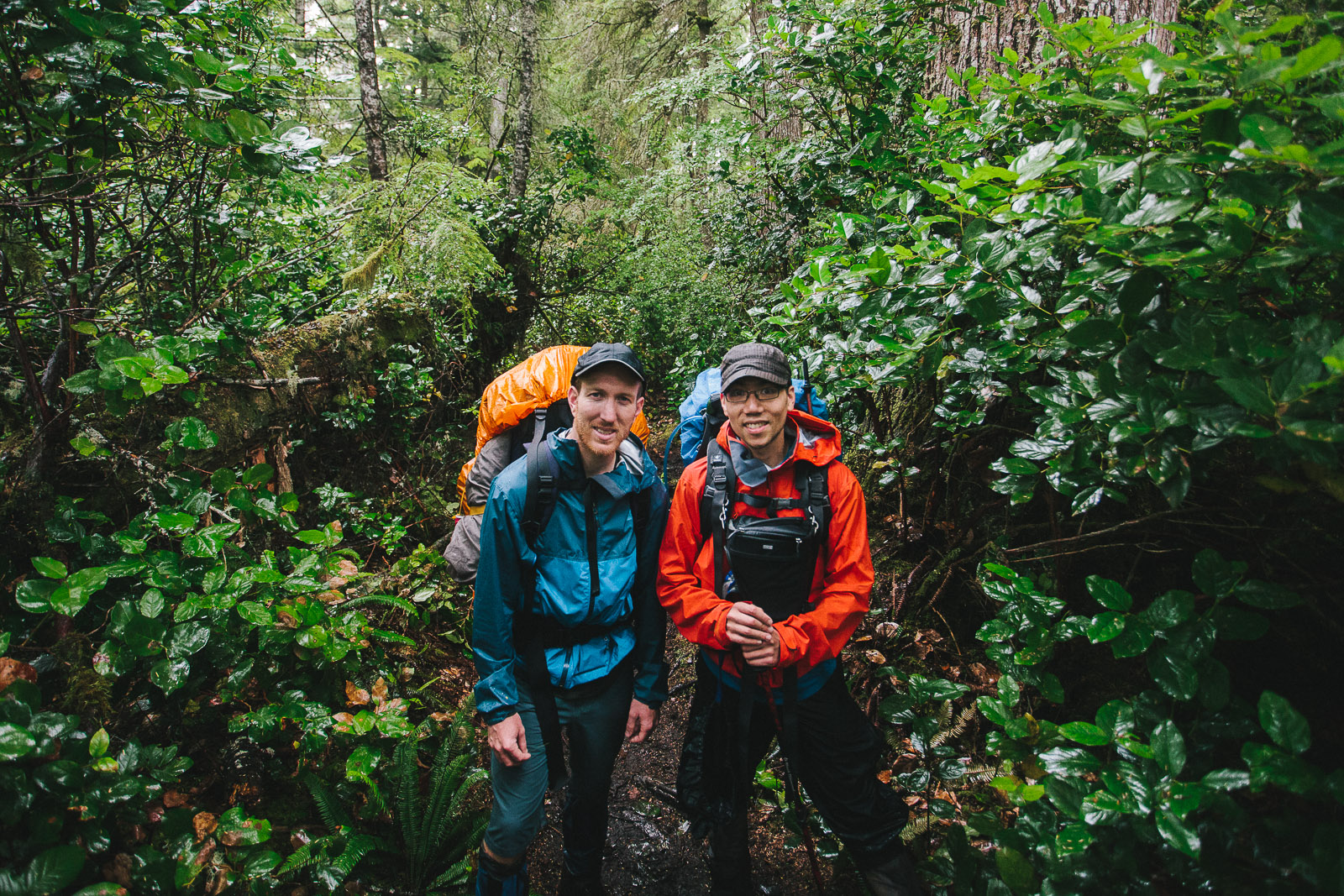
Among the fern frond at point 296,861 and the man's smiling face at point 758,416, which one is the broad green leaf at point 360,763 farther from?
the man's smiling face at point 758,416

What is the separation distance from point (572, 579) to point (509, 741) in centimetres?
72

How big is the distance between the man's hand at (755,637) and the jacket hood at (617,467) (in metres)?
0.76

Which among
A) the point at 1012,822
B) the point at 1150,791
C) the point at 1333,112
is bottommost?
the point at 1012,822

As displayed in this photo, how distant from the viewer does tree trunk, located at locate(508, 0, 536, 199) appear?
8938mm

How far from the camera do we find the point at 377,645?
12.4 feet

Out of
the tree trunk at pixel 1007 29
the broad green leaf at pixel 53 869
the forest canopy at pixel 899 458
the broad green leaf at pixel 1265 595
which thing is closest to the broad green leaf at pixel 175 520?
the forest canopy at pixel 899 458

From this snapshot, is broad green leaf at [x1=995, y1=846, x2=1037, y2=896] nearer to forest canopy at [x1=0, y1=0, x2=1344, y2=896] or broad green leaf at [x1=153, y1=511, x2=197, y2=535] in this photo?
forest canopy at [x1=0, y1=0, x2=1344, y2=896]

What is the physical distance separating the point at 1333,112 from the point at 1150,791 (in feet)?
5.00

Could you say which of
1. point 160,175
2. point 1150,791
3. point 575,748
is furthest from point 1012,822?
point 160,175

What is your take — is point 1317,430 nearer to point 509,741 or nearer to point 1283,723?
point 1283,723

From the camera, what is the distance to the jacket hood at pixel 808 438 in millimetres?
2543

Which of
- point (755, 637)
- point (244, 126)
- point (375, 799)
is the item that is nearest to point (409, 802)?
point (375, 799)

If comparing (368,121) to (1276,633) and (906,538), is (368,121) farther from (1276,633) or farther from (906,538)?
(1276,633)

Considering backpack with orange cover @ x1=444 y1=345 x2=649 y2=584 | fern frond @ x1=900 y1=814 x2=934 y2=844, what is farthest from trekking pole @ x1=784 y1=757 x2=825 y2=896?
backpack with orange cover @ x1=444 y1=345 x2=649 y2=584
